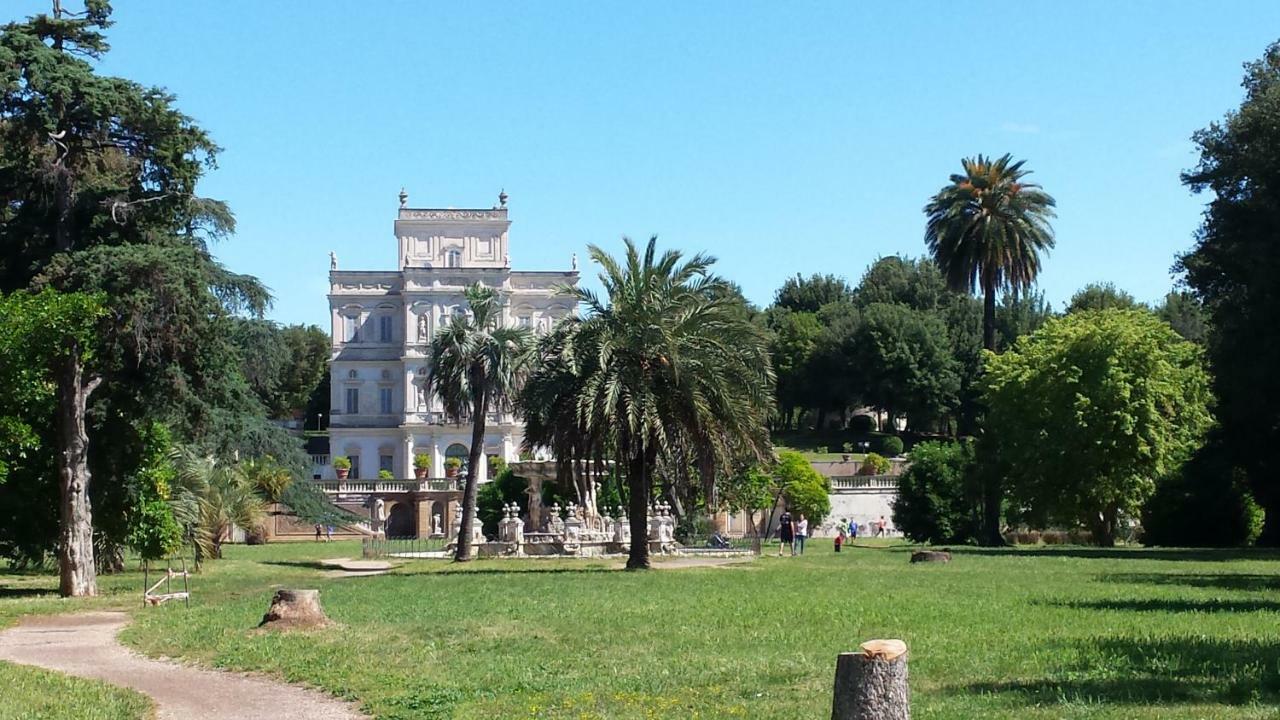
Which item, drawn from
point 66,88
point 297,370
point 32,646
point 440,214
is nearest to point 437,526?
point 440,214

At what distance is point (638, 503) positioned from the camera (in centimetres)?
3262

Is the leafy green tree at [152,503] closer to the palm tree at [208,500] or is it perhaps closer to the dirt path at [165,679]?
the palm tree at [208,500]

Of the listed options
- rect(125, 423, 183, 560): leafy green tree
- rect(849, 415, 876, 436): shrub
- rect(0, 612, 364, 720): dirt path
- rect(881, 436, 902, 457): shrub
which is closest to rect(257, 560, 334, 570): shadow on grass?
rect(125, 423, 183, 560): leafy green tree

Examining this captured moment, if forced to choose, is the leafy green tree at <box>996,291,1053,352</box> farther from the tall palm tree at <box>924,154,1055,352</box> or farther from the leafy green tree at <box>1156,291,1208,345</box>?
the tall palm tree at <box>924,154,1055,352</box>

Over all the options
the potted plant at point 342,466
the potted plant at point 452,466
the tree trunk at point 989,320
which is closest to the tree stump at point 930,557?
the tree trunk at point 989,320

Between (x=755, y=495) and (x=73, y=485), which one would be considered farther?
(x=755, y=495)

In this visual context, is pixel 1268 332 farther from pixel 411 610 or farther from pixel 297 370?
pixel 297 370

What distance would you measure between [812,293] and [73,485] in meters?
90.7

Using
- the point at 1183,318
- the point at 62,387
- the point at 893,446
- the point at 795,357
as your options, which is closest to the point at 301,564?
the point at 62,387

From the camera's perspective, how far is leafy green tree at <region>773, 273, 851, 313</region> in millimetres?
113688

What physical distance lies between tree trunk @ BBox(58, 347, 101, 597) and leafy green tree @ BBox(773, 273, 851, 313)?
289 ft

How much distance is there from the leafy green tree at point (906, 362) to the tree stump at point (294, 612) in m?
72.7

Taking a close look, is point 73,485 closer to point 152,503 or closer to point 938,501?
point 152,503

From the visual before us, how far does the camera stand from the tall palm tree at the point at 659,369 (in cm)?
3045
